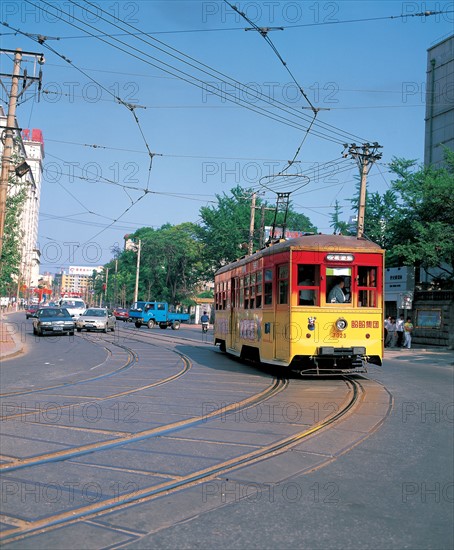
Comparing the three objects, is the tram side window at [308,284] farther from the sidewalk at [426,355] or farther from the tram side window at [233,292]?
the sidewalk at [426,355]

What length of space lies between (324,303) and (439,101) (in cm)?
3699

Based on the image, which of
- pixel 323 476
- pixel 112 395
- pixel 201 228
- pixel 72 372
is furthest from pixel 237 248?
pixel 323 476

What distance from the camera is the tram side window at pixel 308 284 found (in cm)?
1341

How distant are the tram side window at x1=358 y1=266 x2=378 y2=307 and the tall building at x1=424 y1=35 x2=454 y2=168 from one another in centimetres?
3278

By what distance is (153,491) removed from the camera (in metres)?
5.10

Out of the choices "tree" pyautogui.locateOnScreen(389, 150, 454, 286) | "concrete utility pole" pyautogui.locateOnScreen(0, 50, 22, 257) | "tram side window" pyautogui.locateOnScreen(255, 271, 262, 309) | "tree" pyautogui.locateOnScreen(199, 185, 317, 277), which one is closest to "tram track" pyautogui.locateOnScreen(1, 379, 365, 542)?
"tram side window" pyautogui.locateOnScreen(255, 271, 262, 309)

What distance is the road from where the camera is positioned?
14.0 feet

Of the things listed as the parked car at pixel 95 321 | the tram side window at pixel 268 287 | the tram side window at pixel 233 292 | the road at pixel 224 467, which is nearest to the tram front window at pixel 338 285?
the tram side window at pixel 268 287

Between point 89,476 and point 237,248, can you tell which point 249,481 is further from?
point 237,248

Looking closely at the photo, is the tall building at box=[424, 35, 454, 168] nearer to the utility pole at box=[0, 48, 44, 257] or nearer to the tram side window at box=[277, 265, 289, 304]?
the utility pole at box=[0, 48, 44, 257]

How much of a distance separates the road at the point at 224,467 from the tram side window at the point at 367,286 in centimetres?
248

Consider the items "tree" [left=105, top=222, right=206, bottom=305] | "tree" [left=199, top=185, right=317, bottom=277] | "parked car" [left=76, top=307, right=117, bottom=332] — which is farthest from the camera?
"tree" [left=105, top=222, right=206, bottom=305]

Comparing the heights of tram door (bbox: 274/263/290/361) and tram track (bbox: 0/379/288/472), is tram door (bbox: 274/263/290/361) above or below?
above

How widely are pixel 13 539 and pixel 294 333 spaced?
9503 millimetres
